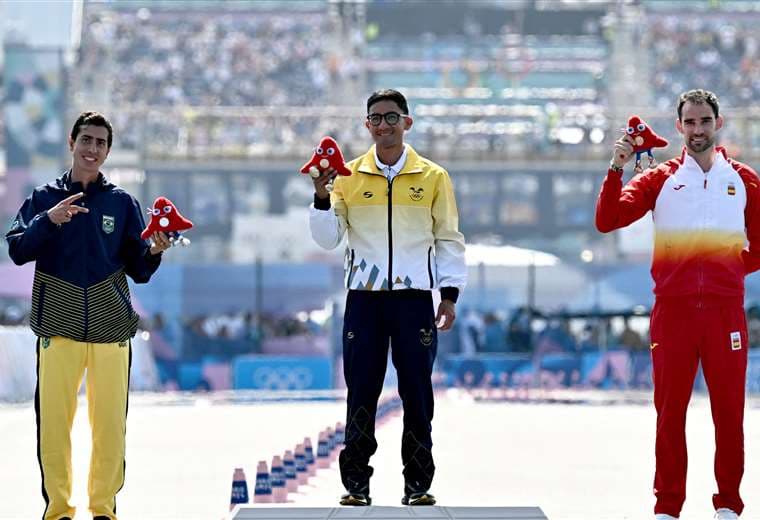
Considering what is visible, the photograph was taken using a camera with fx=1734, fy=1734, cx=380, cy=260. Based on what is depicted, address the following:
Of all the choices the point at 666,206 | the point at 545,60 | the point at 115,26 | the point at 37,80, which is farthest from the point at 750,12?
the point at 666,206

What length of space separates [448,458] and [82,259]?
23.3ft

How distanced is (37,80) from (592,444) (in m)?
30.3

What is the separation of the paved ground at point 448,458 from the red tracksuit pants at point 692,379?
0.89 meters

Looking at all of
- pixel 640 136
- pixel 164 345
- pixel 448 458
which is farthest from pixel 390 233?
pixel 164 345

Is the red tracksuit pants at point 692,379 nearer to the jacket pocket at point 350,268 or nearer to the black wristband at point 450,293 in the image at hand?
the black wristband at point 450,293

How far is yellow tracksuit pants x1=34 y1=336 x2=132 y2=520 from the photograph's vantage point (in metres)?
7.69

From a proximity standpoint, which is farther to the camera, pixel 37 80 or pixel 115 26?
pixel 115 26

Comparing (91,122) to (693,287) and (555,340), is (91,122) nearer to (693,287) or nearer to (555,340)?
(693,287)

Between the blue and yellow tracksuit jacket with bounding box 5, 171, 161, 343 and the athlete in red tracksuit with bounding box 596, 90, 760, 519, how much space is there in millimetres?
2223

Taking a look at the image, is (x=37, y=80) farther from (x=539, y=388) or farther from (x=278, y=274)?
(x=539, y=388)

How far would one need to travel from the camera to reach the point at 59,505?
7688 millimetres

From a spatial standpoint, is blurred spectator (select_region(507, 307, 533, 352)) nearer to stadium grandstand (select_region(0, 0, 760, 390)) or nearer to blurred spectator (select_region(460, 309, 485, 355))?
stadium grandstand (select_region(0, 0, 760, 390))

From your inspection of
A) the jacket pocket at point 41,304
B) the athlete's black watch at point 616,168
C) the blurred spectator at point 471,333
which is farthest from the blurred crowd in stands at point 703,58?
the jacket pocket at point 41,304

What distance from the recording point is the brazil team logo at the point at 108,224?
309 inches
